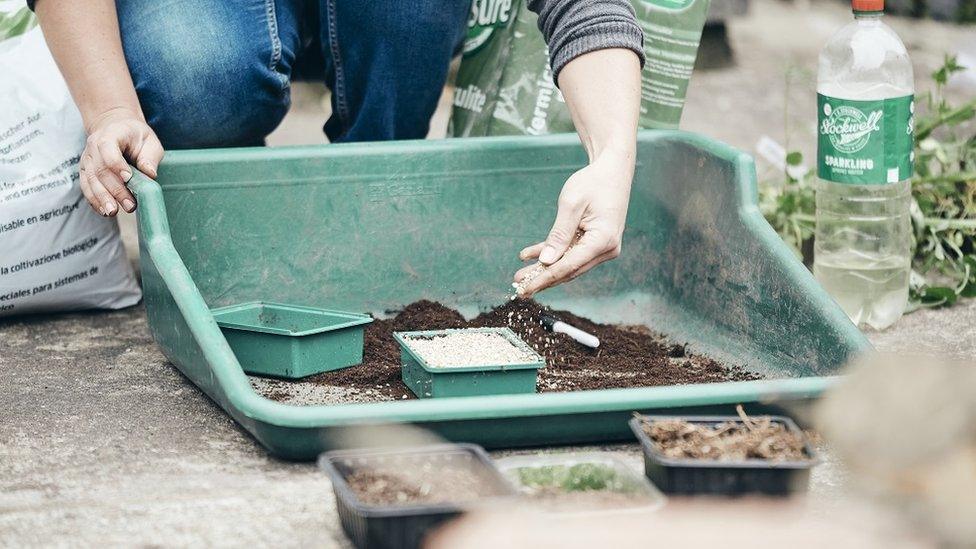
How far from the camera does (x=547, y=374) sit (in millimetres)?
1654

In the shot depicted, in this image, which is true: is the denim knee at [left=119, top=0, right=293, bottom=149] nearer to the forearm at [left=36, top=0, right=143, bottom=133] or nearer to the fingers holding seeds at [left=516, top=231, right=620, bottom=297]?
the forearm at [left=36, top=0, right=143, bottom=133]

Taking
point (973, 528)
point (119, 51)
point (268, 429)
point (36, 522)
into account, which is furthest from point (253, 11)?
point (973, 528)

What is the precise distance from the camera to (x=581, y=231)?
5.13 feet

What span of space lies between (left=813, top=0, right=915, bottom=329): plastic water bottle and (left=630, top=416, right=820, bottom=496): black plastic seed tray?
0.80 m

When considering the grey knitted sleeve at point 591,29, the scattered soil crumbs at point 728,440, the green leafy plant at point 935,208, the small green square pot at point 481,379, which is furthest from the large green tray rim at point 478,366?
the green leafy plant at point 935,208

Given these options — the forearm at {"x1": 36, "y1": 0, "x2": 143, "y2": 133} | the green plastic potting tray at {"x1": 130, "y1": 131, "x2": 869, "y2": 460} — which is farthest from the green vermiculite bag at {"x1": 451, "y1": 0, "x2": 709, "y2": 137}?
the forearm at {"x1": 36, "y1": 0, "x2": 143, "y2": 133}

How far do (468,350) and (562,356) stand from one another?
0.19m

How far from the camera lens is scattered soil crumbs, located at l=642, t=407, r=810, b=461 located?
1196 millimetres

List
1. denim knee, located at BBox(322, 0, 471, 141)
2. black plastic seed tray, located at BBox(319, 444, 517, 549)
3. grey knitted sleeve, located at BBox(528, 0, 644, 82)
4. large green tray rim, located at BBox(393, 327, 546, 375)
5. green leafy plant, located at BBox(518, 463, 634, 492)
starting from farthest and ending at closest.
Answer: denim knee, located at BBox(322, 0, 471, 141) → grey knitted sleeve, located at BBox(528, 0, 644, 82) → large green tray rim, located at BBox(393, 327, 546, 375) → green leafy plant, located at BBox(518, 463, 634, 492) → black plastic seed tray, located at BBox(319, 444, 517, 549)

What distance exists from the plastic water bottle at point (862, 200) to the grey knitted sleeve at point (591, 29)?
0.34 meters

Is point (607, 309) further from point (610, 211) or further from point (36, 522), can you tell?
point (36, 522)

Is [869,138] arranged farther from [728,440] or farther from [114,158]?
[114,158]

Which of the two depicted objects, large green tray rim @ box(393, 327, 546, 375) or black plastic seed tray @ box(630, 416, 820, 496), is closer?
→ black plastic seed tray @ box(630, 416, 820, 496)

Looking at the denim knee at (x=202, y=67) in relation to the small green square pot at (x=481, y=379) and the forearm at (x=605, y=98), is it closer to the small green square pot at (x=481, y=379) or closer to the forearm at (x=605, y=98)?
the forearm at (x=605, y=98)
